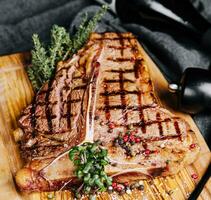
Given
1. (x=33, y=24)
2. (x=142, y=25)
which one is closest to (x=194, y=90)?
(x=142, y=25)

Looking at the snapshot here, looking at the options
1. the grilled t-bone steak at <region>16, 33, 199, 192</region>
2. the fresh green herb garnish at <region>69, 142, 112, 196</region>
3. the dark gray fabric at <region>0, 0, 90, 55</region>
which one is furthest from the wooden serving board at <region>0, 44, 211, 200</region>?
the dark gray fabric at <region>0, 0, 90, 55</region>

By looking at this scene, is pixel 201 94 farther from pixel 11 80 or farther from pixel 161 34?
pixel 11 80

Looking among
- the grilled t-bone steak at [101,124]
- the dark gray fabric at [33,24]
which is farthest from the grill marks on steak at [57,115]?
the dark gray fabric at [33,24]

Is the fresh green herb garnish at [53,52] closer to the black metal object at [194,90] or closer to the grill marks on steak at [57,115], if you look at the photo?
the grill marks on steak at [57,115]

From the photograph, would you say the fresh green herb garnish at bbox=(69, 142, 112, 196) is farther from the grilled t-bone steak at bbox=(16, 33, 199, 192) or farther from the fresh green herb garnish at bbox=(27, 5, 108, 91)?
the fresh green herb garnish at bbox=(27, 5, 108, 91)

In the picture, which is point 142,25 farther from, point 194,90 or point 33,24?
point 194,90
